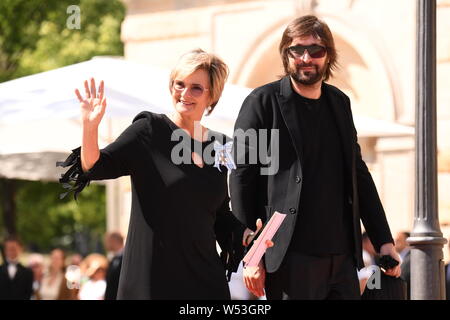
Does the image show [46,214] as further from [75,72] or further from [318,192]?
[318,192]

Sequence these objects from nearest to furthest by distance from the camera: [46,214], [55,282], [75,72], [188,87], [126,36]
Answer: [188,87] → [75,72] → [126,36] → [55,282] → [46,214]

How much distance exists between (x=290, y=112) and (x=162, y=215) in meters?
0.84

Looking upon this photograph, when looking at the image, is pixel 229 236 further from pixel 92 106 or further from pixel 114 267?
pixel 114 267

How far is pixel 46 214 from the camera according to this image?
44750 mm

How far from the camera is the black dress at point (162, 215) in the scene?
16.2 feet

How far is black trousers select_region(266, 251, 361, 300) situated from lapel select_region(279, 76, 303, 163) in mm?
445

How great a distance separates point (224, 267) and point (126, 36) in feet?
39.6

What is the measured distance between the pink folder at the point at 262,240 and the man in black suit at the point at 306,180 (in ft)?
0.14

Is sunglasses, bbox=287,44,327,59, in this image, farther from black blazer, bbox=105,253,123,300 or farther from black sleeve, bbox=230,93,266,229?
black blazer, bbox=105,253,123,300

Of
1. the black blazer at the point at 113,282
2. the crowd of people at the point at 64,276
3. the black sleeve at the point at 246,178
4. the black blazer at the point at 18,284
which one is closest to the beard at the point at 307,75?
the black sleeve at the point at 246,178

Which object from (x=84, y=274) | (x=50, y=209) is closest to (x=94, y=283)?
(x=84, y=274)

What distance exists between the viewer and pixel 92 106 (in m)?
4.95

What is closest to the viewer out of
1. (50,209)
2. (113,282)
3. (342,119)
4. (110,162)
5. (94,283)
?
(110,162)
